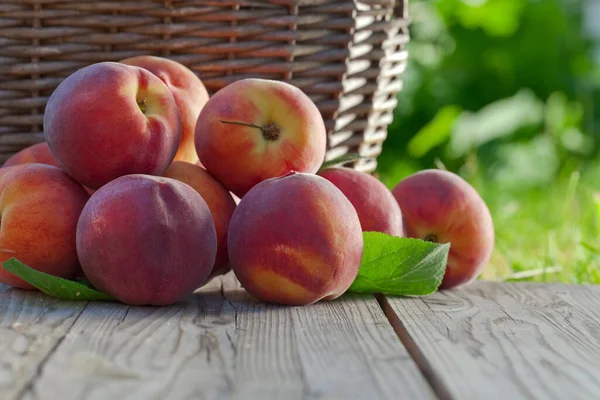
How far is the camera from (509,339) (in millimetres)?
1028

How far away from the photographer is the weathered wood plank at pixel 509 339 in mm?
840

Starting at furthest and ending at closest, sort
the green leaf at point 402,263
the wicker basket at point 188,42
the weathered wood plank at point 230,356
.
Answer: the wicker basket at point 188,42 < the green leaf at point 402,263 < the weathered wood plank at point 230,356

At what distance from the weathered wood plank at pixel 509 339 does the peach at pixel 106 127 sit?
40cm

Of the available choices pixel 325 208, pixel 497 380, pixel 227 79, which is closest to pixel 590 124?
pixel 227 79

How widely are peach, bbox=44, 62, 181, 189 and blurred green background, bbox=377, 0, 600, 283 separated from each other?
5.69ft

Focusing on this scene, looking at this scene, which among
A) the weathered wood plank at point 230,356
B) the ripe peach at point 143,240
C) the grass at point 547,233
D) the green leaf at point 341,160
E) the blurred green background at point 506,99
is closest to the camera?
the weathered wood plank at point 230,356

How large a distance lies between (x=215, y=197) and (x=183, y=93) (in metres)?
0.22

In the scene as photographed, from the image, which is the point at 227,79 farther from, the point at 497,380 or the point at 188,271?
the point at 497,380

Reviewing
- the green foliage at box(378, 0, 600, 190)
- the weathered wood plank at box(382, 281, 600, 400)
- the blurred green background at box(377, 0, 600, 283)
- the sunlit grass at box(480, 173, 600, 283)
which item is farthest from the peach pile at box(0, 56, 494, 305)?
the green foliage at box(378, 0, 600, 190)

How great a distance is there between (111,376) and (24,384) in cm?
8

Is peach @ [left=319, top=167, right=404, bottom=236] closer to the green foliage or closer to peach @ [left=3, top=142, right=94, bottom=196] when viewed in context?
peach @ [left=3, top=142, right=94, bottom=196]

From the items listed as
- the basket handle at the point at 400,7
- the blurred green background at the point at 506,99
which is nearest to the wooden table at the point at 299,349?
the basket handle at the point at 400,7

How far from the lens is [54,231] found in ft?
4.01

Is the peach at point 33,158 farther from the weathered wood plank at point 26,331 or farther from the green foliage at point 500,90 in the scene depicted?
the green foliage at point 500,90
